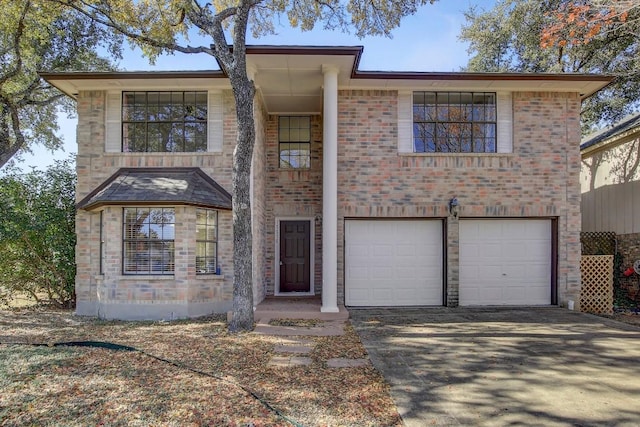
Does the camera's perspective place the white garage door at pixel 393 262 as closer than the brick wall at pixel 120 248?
No

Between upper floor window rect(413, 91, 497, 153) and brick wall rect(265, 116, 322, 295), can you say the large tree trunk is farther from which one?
upper floor window rect(413, 91, 497, 153)

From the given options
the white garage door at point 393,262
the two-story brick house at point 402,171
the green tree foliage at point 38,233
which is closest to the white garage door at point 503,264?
the two-story brick house at point 402,171

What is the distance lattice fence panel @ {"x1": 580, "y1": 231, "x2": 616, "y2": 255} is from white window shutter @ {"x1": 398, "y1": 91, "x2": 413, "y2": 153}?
20.3 ft

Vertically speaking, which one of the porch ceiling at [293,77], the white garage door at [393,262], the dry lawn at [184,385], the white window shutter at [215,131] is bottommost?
the dry lawn at [184,385]

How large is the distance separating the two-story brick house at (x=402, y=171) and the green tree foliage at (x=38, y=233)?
0.91m

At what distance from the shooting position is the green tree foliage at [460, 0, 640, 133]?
12000 millimetres

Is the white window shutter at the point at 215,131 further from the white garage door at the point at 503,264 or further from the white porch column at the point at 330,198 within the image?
the white garage door at the point at 503,264

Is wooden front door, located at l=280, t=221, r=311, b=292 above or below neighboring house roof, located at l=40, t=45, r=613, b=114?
below

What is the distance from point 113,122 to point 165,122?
3.81 ft

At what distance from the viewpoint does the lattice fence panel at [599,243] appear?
11828mm

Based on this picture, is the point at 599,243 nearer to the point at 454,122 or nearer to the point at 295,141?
the point at 454,122

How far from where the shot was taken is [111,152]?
9531 mm

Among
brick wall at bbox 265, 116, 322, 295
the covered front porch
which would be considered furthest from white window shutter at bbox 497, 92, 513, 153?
the covered front porch

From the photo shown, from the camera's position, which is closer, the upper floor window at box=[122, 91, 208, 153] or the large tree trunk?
the large tree trunk
